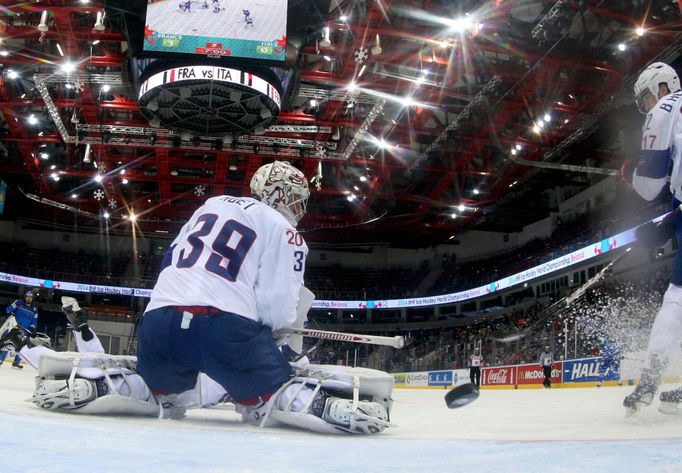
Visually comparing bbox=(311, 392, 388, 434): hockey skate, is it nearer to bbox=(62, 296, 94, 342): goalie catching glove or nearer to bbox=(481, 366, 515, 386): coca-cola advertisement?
bbox=(62, 296, 94, 342): goalie catching glove

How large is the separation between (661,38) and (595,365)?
239 inches

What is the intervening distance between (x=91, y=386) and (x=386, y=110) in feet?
48.2

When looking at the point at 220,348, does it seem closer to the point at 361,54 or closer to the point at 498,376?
the point at 361,54

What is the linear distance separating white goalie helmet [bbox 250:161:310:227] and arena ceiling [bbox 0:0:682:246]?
7.85 m

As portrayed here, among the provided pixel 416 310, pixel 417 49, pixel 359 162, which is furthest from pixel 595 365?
pixel 416 310

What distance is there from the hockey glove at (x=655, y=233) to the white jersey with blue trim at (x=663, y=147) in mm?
135

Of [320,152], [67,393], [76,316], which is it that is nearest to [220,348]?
[67,393]

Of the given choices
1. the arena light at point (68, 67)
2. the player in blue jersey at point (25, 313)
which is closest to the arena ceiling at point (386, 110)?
the arena light at point (68, 67)

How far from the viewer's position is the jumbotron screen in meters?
9.27

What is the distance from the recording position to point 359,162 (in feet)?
62.7

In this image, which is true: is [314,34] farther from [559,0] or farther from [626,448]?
[626,448]

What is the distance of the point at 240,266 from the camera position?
2.34 m

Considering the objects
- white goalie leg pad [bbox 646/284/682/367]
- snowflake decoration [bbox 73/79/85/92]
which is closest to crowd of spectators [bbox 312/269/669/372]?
white goalie leg pad [bbox 646/284/682/367]

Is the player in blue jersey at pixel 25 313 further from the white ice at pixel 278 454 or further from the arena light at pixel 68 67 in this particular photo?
the white ice at pixel 278 454
